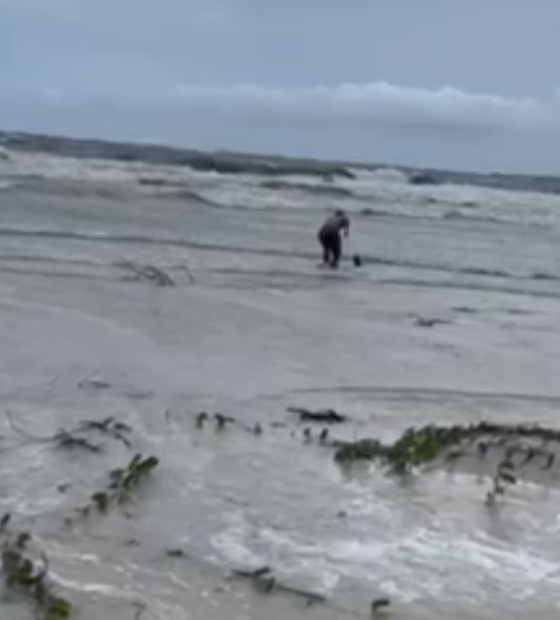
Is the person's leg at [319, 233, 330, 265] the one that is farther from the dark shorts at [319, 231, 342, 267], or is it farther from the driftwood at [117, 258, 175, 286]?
the driftwood at [117, 258, 175, 286]

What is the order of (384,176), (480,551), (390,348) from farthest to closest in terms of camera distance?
1. (384,176)
2. (390,348)
3. (480,551)

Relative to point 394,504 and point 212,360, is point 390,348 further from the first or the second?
point 394,504

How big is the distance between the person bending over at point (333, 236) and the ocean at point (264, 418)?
0.71 m

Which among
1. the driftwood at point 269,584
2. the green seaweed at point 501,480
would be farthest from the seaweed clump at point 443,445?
the driftwood at point 269,584

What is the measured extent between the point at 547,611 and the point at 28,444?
398cm

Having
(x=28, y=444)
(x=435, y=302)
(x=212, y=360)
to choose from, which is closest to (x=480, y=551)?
(x=28, y=444)

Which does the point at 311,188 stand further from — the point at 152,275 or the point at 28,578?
the point at 28,578

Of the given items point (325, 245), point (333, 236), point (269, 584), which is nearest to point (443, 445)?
point (269, 584)

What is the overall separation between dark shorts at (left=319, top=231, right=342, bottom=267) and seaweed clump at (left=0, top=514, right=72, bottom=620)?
1851 centimetres

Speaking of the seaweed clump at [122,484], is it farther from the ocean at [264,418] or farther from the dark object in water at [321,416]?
the dark object in water at [321,416]

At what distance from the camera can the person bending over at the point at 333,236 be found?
24.5 m

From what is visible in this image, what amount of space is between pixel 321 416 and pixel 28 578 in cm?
454

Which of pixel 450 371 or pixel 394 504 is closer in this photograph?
pixel 394 504

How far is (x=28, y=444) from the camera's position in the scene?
28.5ft
